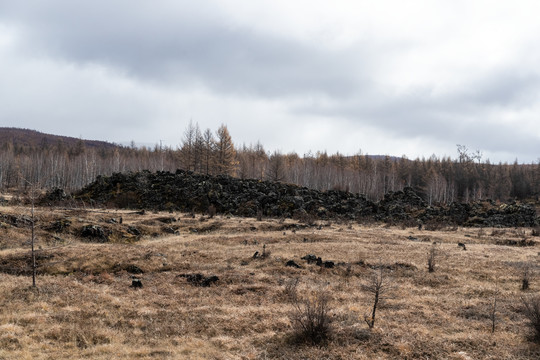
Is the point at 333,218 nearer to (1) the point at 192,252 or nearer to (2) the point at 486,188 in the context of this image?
(1) the point at 192,252

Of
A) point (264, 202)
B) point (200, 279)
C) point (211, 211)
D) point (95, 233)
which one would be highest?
point (264, 202)

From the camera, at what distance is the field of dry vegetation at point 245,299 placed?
26.3 feet

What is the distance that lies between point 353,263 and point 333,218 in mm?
25046

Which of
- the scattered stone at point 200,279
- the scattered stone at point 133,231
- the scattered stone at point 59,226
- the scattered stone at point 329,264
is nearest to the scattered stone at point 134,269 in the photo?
the scattered stone at point 200,279

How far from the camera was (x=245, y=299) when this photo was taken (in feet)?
40.2

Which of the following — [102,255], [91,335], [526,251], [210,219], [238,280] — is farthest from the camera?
[210,219]

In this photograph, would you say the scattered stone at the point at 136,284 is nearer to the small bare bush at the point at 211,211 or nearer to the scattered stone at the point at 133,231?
the scattered stone at the point at 133,231

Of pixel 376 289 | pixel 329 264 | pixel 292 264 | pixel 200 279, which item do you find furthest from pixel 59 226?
pixel 376 289

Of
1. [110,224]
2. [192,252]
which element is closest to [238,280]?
[192,252]

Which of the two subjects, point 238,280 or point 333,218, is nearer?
point 238,280

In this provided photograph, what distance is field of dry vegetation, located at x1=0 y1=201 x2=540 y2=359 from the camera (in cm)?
801

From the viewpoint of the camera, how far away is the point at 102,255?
17516mm

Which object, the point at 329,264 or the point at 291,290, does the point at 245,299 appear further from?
the point at 329,264

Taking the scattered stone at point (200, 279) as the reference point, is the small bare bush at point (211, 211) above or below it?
above
